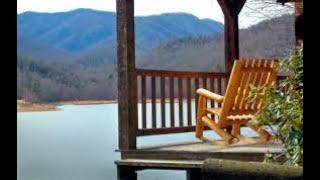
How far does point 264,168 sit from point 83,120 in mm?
21975

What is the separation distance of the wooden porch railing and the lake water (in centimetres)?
48

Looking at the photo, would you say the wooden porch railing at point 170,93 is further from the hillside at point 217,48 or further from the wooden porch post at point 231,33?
the hillside at point 217,48

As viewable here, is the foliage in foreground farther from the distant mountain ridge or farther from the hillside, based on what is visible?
the distant mountain ridge

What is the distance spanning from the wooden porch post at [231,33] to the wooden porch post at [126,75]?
240 cm

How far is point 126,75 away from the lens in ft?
20.7

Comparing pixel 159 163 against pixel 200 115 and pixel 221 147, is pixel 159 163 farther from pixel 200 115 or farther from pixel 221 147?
pixel 200 115

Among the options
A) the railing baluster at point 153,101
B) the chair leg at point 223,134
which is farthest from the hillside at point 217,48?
the railing baluster at point 153,101

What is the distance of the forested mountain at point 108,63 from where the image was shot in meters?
9.55

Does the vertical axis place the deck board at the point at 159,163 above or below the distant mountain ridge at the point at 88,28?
below

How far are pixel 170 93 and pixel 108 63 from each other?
11358 mm

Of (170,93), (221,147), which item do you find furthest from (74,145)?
(221,147)

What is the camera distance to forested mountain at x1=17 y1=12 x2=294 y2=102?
9.55 metres
